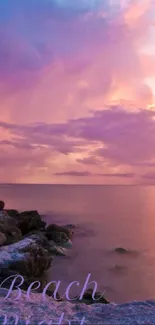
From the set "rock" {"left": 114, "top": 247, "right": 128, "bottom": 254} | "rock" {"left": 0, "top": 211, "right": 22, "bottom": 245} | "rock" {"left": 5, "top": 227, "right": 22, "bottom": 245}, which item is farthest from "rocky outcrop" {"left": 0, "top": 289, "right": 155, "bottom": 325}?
"rock" {"left": 114, "top": 247, "right": 128, "bottom": 254}

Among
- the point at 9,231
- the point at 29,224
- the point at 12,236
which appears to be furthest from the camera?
the point at 29,224

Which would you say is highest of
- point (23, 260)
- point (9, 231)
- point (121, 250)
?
point (9, 231)

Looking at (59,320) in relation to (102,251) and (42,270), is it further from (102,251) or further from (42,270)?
(102,251)

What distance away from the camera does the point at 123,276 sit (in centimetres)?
1730

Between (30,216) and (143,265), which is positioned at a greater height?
(30,216)

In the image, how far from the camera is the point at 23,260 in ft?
47.0

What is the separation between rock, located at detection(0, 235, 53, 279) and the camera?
1380 centimetres

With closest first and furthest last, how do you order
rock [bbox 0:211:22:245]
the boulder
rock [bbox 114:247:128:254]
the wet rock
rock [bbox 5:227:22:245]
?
the boulder < the wet rock < rock [bbox 5:227:22:245] < rock [bbox 0:211:22:245] < rock [bbox 114:247:128:254]

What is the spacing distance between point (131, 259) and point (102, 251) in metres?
2.73

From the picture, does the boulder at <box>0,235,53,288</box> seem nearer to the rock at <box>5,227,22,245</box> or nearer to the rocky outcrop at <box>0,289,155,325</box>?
the rock at <box>5,227,22,245</box>

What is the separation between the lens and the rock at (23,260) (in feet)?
45.3

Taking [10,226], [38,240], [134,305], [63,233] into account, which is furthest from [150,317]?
[63,233]

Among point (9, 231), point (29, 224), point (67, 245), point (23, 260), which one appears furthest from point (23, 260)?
point (29, 224)

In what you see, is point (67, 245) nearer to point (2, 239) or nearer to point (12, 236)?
point (12, 236)
